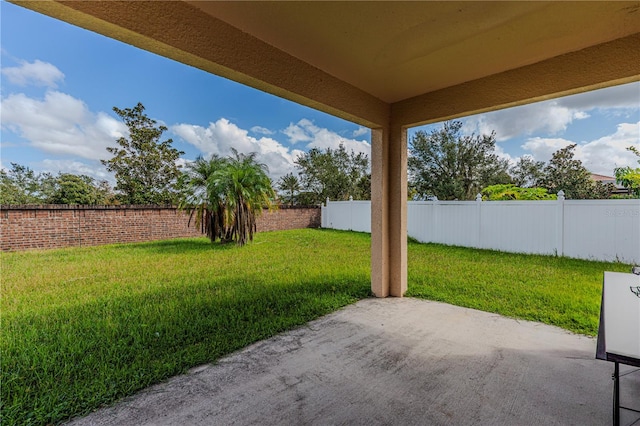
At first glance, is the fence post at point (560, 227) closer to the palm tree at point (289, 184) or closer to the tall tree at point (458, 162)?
the tall tree at point (458, 162)

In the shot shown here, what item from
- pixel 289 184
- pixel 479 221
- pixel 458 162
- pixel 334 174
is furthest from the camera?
pixel 289 184

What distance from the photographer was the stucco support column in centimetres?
369

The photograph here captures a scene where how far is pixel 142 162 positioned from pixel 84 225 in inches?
189

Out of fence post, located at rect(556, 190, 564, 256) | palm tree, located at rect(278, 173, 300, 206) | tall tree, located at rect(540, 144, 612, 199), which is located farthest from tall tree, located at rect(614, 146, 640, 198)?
palm tree, located at rect(278, 173, 300, 206)

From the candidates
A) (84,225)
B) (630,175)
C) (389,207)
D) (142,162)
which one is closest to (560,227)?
(630,175)

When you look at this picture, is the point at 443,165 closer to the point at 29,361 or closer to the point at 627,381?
the point at 627,381

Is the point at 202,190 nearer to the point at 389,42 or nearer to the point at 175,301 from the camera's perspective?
the point at 175,301

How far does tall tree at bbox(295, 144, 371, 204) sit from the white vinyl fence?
293 inches

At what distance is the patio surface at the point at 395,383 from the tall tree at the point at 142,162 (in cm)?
1121

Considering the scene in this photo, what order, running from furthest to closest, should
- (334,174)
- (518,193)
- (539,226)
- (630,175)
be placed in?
(334,174)
(518,193)
(539,226)
(630,175)

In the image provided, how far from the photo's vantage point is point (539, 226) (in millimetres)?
6473

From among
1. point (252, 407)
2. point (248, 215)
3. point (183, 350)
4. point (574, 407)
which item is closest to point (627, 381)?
point (574, 407)

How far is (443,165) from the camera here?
12945 mm

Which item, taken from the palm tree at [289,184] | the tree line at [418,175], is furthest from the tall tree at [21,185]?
the palm tree at [289,184]
